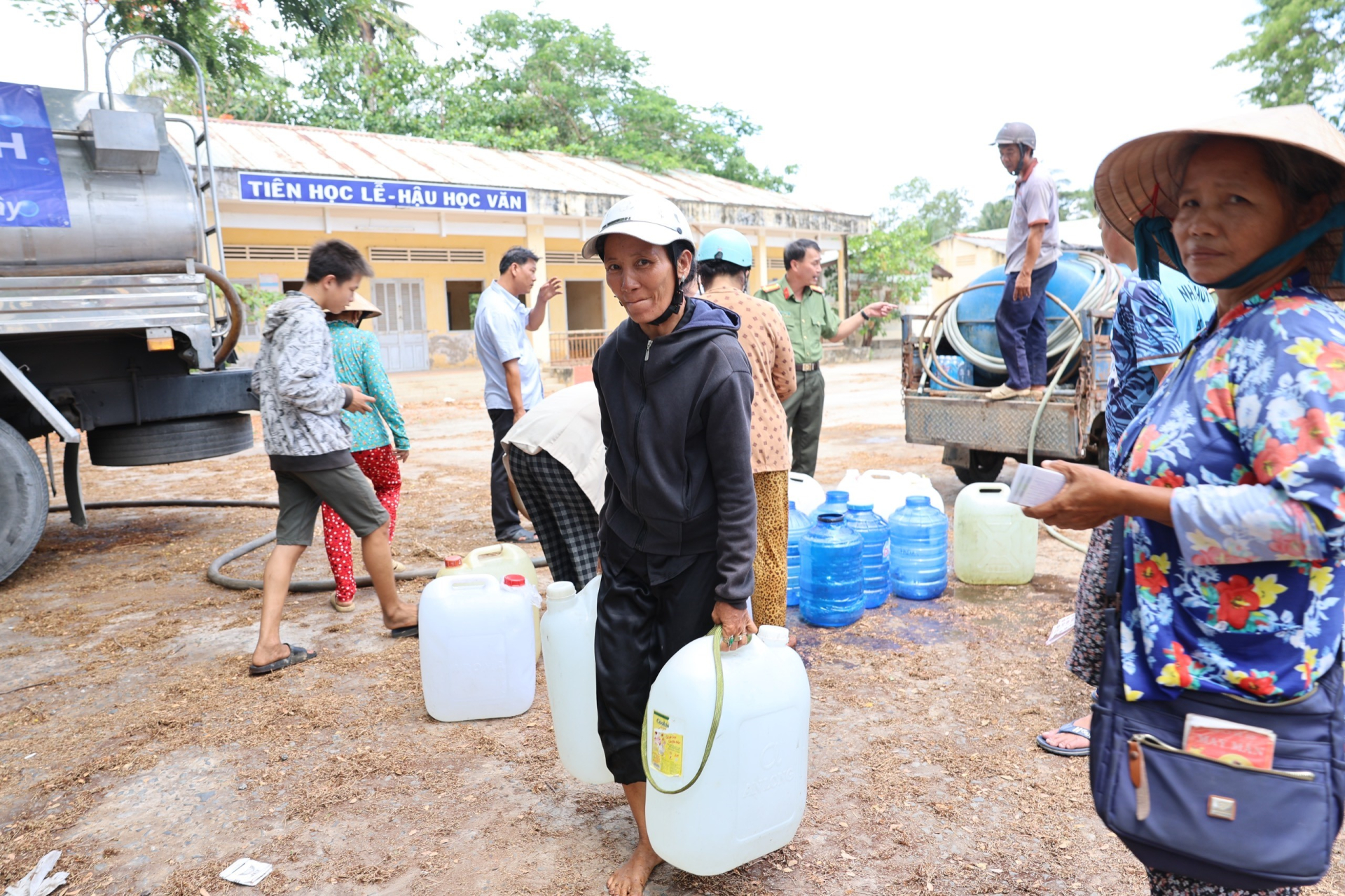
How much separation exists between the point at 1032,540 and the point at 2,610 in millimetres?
5882

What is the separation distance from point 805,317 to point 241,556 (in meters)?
4.20

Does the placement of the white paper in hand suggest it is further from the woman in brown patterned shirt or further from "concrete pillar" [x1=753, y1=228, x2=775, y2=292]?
"concrete pillar" [x1=753, y1=228, x2=775, y2=292]

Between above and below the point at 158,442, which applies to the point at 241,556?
below

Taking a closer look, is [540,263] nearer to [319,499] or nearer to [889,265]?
[889,265]

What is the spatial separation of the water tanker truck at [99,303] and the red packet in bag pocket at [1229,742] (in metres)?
6.04

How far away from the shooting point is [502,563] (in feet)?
13.0

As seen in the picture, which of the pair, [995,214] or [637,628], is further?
[995,214]

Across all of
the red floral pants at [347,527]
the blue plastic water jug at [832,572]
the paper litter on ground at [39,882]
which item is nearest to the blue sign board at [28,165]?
the red floral pants at [347,527]

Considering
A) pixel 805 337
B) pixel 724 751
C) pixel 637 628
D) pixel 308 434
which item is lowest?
pixel 724 751

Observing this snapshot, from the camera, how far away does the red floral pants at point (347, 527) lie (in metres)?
4.86

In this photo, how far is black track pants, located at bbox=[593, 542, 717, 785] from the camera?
2352mm

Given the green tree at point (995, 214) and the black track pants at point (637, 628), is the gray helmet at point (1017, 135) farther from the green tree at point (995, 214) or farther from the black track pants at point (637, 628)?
the green tree at point (995, 214)

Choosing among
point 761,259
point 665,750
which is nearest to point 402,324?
point 761,259

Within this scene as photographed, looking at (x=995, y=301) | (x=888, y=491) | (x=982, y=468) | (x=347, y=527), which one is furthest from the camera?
(x=982, y=468)
